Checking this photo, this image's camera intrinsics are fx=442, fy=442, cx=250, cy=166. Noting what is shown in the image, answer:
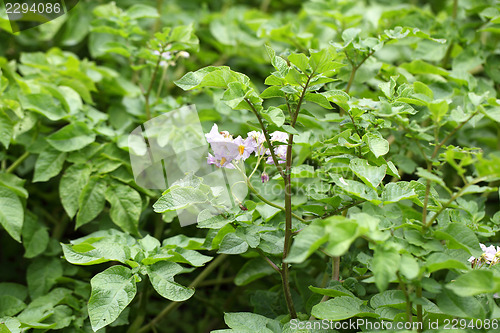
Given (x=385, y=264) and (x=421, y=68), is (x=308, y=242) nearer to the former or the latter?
(x=385, y=264)

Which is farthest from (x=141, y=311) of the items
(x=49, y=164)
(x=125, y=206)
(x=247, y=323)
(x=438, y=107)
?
(x=438, y=107)

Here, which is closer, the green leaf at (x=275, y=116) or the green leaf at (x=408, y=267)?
the green leaf at (x=408, y=267)

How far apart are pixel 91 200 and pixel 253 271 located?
466mm

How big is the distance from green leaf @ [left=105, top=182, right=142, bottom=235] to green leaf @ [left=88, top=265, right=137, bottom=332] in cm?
29

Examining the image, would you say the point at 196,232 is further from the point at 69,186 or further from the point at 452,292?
the point at 452,292

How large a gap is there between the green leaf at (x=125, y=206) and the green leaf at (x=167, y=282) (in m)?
0.28

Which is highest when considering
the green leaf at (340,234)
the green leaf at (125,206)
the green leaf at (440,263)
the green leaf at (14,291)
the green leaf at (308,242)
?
the green leaf at (340,234)

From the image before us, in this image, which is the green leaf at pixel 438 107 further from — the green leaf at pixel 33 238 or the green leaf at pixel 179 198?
the green leaf at pixel 33 238

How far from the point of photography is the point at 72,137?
1.23 m

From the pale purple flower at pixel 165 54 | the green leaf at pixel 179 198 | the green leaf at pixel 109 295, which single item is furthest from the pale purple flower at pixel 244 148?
the pale purple flower at pixel 165 54

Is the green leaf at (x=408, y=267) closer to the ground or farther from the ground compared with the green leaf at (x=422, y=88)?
closer to the ground

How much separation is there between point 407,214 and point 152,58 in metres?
0.82

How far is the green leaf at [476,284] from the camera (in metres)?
0.68

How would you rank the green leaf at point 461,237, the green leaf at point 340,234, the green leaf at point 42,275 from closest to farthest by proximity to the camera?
1. the green leaf at point 340,234
2. the green leaf at point 461,237
3. the green leaf at point 42,275
